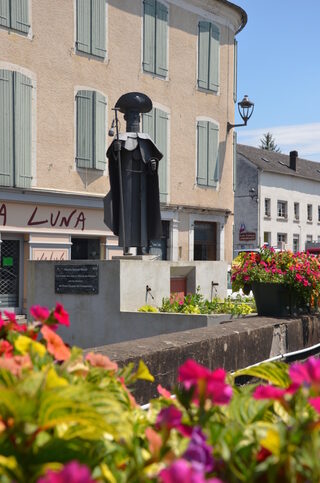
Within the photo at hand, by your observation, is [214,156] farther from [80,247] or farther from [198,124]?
[80,247]

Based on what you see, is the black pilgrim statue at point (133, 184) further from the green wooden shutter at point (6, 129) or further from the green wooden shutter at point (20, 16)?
the green wooden shutter at point (20, 16)

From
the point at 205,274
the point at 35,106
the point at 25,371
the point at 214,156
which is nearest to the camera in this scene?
the point at 25,371

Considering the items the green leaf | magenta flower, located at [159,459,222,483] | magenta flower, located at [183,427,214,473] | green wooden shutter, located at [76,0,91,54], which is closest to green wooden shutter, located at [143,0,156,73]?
green wooden shutter, located at [76,0,91,54]

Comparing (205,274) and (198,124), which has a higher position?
(198,124)

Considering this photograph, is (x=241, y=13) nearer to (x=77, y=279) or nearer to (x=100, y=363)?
(x=77, y=279)

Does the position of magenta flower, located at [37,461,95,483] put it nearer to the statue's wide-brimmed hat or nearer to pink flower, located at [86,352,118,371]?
pink flower, located at [86,352,118,371]

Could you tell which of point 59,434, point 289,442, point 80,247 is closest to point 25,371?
point 59,434

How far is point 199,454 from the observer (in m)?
1.18

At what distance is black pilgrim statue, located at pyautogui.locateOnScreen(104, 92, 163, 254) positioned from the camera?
9453mm

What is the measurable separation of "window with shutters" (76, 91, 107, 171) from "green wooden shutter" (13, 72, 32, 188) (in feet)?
5.66

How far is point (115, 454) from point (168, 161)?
69.6ft

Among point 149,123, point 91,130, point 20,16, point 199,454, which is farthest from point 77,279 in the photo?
point 149,123

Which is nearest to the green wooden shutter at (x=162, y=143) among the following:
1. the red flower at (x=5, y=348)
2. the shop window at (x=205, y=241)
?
the shop window at (x=205, y=241)

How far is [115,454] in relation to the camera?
1.25 metres
